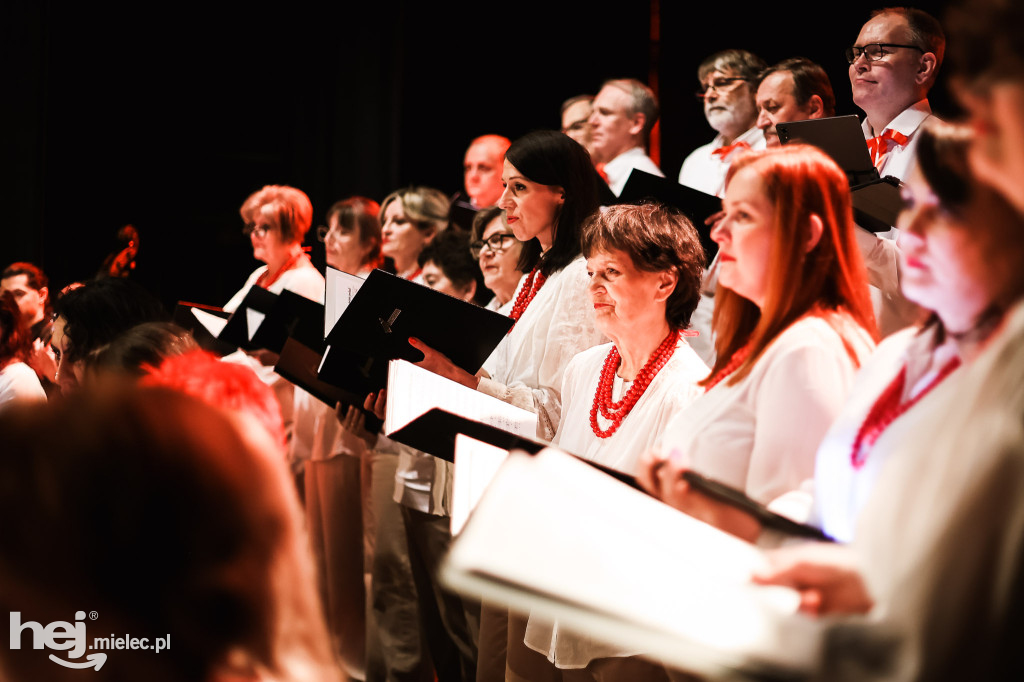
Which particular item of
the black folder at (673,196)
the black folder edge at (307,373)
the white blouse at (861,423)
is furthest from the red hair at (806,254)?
the black folder edge at (307,373)

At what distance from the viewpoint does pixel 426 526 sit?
3.32m

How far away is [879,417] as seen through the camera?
3.87 feet

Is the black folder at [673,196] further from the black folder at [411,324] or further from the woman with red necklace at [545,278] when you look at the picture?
the black folder at [411,324]

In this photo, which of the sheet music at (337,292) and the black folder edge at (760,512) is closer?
the black folder edge at (760,512)

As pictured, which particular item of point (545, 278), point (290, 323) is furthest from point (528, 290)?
point (290, 323)

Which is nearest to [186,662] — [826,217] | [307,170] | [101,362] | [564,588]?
[564,588]

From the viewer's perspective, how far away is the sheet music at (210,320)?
11.7ft

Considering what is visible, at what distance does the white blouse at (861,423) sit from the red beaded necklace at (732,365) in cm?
36

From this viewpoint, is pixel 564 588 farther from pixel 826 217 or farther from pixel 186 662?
pixel 826 217

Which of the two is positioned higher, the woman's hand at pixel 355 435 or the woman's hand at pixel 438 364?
the woman's hand at pixel 438 364

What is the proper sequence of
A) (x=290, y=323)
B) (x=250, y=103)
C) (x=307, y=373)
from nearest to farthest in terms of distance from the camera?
(x=307, y=373) → (x=290, y=323) → (x=250, y=103)

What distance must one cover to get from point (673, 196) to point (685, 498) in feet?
4.74

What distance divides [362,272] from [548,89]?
6.37ft

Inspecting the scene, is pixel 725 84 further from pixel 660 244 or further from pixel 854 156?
pixel 660 244
